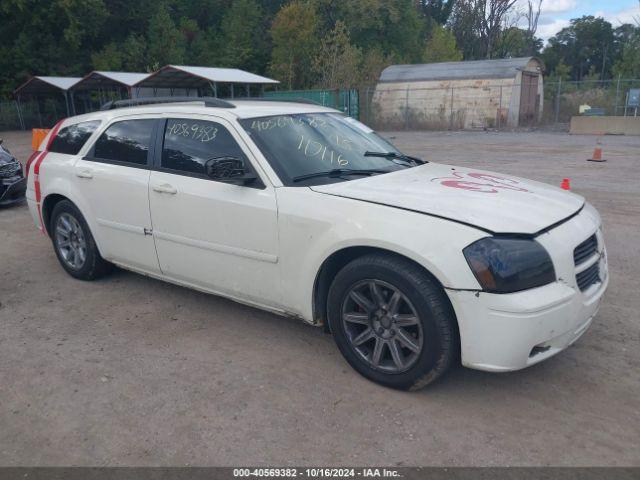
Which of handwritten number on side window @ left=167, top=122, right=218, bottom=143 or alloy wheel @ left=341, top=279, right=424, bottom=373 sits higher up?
handwritten number on side window @ left=167, top=122, right=218, bottom=143

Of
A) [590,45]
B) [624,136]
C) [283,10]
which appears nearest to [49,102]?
[283,10]

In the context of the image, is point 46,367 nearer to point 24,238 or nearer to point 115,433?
point 115,433

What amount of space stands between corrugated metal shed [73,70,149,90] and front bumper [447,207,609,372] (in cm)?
2914

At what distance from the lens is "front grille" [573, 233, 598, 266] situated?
3302mm

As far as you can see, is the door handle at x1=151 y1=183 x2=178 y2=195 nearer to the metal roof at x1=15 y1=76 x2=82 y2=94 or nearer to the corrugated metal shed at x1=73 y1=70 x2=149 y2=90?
the corrugated metal shed at x1=73 y1=70 x2=149 y2=90

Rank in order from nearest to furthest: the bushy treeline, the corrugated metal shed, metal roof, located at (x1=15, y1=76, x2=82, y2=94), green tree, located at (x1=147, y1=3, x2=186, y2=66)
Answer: the corrugated metal shed → metal roof, located at (x1=15, y1=76, x2=82, y2=94) → the bushy treeline → green tree, located at (x1=147, y1=3, x2=186, y2=66)

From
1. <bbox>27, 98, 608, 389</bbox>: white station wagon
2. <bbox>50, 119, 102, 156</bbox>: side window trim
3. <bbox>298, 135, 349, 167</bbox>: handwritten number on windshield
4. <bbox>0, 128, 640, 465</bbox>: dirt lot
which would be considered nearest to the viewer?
<bbox>0, 128, 640, 465</bbox>: dirt lot

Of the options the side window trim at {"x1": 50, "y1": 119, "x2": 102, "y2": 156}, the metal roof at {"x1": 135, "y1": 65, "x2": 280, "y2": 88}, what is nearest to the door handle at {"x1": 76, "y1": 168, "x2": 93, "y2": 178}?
the side window trim at {"x1": 50, "y1": 119, "x2": 102, "y2": 156}

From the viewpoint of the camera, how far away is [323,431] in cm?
306

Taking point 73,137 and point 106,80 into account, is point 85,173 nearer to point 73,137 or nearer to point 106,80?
point 73,137

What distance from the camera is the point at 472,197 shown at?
11.5ft

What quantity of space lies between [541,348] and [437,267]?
0.75m

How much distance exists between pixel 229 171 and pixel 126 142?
1550mm

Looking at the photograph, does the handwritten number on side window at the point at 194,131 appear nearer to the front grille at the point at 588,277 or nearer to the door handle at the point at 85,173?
the door handle at the point at 85,173
